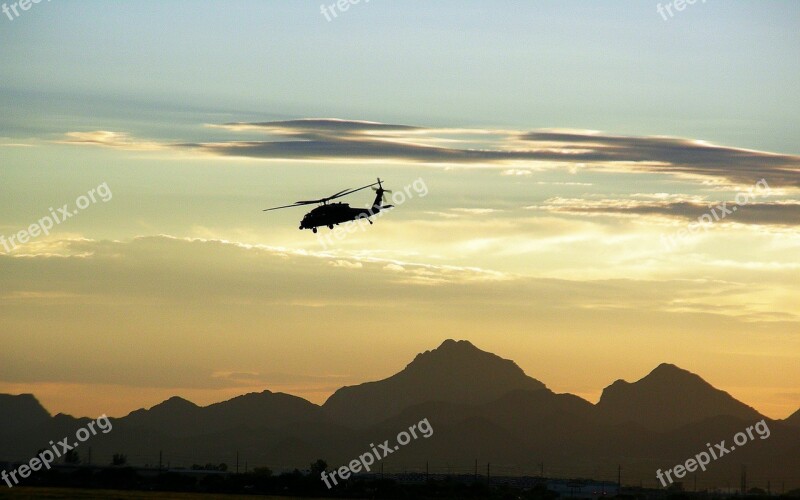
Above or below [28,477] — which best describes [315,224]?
above

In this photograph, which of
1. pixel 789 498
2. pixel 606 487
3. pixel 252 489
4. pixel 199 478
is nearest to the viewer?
pixel 789 498

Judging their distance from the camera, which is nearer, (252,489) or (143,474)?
(252,489)

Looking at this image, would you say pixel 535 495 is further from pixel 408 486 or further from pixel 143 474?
pixel 143 474

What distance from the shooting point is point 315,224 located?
129750mm

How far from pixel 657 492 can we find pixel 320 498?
51314 millimetres

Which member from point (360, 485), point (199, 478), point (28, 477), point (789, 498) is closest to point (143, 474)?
point (199, 478)

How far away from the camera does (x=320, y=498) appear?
429 ft

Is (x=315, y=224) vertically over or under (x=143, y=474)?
over

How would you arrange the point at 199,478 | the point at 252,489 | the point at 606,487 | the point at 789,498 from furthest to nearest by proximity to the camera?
the point at 606,487, the point at 199,478, the point at 252,489, the point at 789,498

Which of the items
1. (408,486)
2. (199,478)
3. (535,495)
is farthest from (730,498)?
(199,478)

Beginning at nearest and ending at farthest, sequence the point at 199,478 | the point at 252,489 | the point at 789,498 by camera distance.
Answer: the point at 789,498
the point at 252,489
the point at 199,478

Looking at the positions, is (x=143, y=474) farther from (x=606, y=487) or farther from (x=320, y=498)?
(x=606, y=487)

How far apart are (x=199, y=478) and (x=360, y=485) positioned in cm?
2389

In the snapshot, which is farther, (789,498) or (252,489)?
(252,489)
